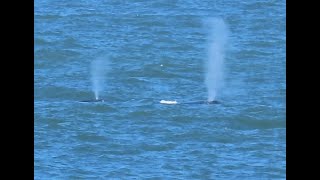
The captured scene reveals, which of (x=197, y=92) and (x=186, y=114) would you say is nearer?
(x=186, y=114)

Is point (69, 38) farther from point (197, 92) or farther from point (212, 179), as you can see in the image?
point (212, 179)

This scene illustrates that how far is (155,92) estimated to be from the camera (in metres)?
13.6

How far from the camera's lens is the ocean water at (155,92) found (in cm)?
968

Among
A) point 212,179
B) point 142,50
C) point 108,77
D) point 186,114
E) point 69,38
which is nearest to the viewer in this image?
point 212,179

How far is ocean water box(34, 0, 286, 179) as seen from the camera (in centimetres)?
968
